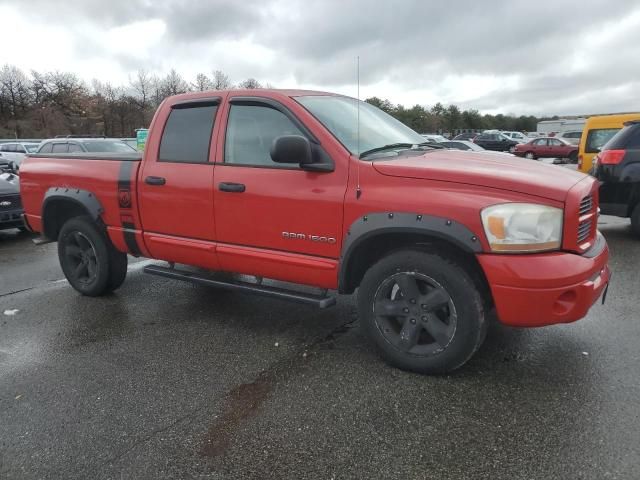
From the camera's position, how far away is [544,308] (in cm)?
283

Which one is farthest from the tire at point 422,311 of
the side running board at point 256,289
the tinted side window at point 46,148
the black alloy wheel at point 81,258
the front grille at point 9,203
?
the tinted side window at point 46,148

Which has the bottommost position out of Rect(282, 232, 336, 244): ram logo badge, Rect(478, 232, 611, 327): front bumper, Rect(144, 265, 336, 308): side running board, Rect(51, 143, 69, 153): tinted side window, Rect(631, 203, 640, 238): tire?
Rect(631, 203, 640, 238): tire

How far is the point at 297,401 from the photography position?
297 centimetres

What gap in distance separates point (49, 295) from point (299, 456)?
3.96 metres

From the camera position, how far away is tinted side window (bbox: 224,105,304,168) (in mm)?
3684

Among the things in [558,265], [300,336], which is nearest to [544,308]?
[558,265]

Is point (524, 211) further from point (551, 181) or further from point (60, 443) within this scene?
point (60, 443)

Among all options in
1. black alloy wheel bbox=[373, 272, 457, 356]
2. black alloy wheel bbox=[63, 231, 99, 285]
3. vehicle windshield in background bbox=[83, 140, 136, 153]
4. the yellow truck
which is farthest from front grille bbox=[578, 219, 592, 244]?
vehicle windshield in background bbox=[83, 140, 136, 153]

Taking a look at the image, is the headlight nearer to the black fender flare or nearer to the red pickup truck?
the red pickup truck

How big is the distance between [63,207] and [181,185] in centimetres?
192

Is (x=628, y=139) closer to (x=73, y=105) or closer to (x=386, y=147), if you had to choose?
(x=386, y=147)

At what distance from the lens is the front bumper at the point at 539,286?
2.79 m

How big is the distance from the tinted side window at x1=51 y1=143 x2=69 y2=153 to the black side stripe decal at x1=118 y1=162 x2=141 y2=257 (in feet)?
33.4

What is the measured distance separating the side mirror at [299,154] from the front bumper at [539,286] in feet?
3.96
